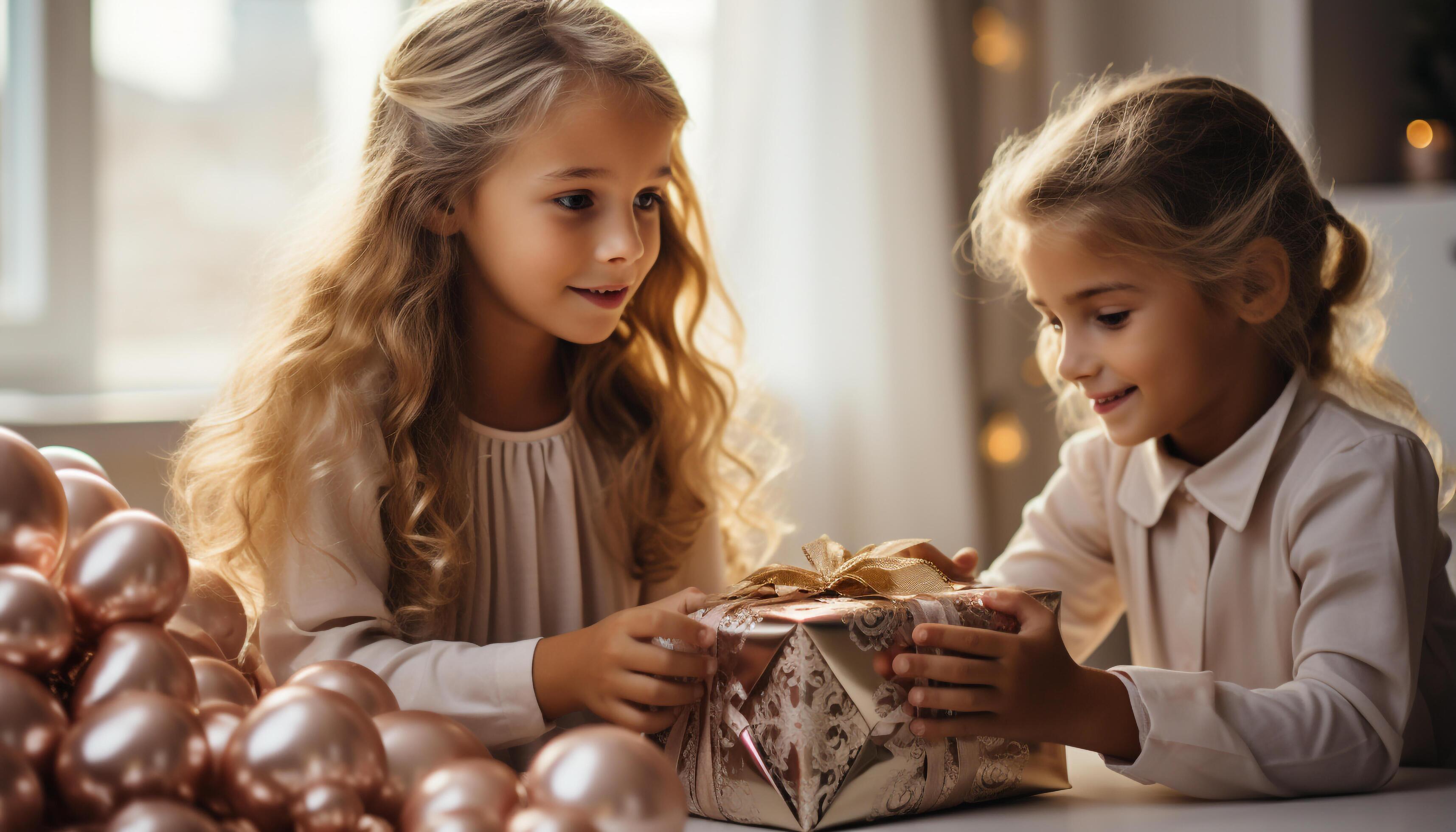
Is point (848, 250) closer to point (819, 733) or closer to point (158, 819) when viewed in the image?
point (819, 733)

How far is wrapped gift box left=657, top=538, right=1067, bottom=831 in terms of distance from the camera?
0.62 m

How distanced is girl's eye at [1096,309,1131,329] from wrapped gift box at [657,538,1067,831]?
0.31 m

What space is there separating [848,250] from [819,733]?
1.13 meters

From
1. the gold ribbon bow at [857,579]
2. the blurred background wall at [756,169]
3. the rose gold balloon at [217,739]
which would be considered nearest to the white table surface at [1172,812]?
the gold ribbon bow at [857,579]

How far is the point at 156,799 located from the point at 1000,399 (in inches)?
59.6

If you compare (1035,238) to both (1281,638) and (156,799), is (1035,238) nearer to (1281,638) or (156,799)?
(1281,638)

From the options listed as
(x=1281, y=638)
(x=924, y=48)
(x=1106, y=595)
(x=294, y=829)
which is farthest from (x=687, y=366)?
(x=924, y=48)

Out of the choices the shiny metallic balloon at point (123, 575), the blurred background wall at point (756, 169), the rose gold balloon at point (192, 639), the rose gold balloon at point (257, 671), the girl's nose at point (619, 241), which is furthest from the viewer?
the blurred background wall at point (756, 169)

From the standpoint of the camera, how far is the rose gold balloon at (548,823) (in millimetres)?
470

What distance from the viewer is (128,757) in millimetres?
480

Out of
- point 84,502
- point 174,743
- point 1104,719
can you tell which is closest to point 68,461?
point 84,502

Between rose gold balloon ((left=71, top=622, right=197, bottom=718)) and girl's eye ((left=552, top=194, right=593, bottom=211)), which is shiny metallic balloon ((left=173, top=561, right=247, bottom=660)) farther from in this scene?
girl's eye ((left=552, top=194, right=593, bottom=211))

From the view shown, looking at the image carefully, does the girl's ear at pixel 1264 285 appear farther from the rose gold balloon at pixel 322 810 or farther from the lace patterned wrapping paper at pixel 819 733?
the rose gold balloon at pixel 322 810

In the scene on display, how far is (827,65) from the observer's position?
5.39ft
